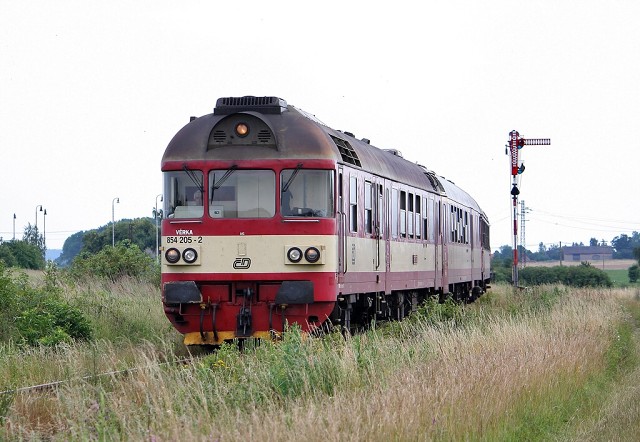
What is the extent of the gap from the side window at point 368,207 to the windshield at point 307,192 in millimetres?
2399

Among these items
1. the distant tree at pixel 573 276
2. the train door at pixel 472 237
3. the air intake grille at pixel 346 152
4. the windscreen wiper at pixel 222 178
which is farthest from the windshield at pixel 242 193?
the distant tree at pixel 573 276

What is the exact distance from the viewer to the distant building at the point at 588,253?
148 m

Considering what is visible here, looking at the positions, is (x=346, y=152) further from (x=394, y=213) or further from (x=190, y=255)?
(x=394, y=213)

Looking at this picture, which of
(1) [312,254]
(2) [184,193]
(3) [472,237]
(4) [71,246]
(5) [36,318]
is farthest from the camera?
(4) [71,246]

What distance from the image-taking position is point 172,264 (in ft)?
50.1

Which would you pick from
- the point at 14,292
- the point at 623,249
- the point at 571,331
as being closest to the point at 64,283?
the point at 14,292

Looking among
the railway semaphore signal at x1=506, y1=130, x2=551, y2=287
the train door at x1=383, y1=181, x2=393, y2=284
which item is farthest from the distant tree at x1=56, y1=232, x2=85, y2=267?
the train door at x1=383, y1=181, x2=393, y2=284

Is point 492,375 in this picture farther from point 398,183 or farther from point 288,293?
point 398,183

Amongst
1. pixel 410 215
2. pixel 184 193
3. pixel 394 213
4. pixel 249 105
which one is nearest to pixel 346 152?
pixel 249 105

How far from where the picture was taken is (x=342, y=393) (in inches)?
369

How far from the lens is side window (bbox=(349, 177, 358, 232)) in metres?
16.4

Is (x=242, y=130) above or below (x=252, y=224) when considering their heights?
above

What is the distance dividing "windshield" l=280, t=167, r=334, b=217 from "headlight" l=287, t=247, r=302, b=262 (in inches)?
19.6

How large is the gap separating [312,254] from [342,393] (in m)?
5.76
